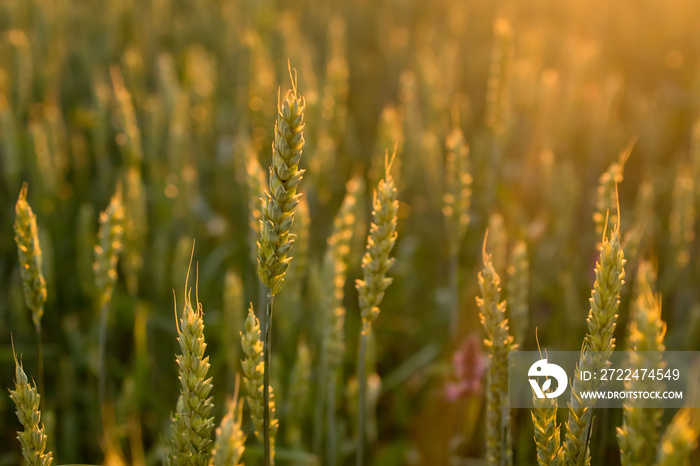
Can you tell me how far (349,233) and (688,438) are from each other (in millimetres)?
689

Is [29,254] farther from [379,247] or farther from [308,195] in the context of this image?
[308,195]

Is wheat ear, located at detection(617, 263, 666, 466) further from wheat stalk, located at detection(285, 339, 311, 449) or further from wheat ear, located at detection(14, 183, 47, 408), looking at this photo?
wheat ear, located at detection(14, 183, 47, 408)

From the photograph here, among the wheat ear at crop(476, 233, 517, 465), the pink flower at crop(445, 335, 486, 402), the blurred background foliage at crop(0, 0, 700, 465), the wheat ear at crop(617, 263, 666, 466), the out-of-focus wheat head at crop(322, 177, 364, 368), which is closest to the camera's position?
the wheat ear at crop(617, 263, 666, 466)

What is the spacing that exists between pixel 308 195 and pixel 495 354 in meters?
1.29

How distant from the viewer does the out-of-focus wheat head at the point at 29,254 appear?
94 cm

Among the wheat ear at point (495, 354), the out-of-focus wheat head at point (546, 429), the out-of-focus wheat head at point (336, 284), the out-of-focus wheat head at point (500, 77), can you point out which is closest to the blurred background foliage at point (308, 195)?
the out-of-focus wheat head at point (500, 77)

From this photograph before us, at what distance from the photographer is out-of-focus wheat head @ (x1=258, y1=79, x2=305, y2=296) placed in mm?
706

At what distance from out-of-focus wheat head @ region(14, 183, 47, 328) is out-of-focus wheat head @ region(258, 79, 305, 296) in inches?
18.1

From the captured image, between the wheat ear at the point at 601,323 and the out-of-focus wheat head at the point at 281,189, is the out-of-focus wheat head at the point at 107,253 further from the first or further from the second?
the wheat ear at the point at 601,323

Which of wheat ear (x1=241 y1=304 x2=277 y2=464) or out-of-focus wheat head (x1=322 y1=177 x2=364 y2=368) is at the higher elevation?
out-of-focus wheat head (x1=322 y1=177 x2=364 y2=368)

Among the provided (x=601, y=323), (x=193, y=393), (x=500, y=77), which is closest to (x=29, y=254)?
(x=193, y=393)

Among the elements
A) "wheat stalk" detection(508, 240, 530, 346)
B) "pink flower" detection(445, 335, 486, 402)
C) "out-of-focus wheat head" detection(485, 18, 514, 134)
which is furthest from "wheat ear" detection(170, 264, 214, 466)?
"out-of-focus wheat head" detection(485, 18, 514, 134)

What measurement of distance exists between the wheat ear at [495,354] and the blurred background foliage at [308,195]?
16.8 inches

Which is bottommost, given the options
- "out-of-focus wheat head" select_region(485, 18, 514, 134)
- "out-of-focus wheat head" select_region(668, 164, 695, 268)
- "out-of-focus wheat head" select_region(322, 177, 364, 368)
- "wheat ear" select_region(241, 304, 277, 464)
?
"wheat ear" select_region(241, 304, 277, 464)
